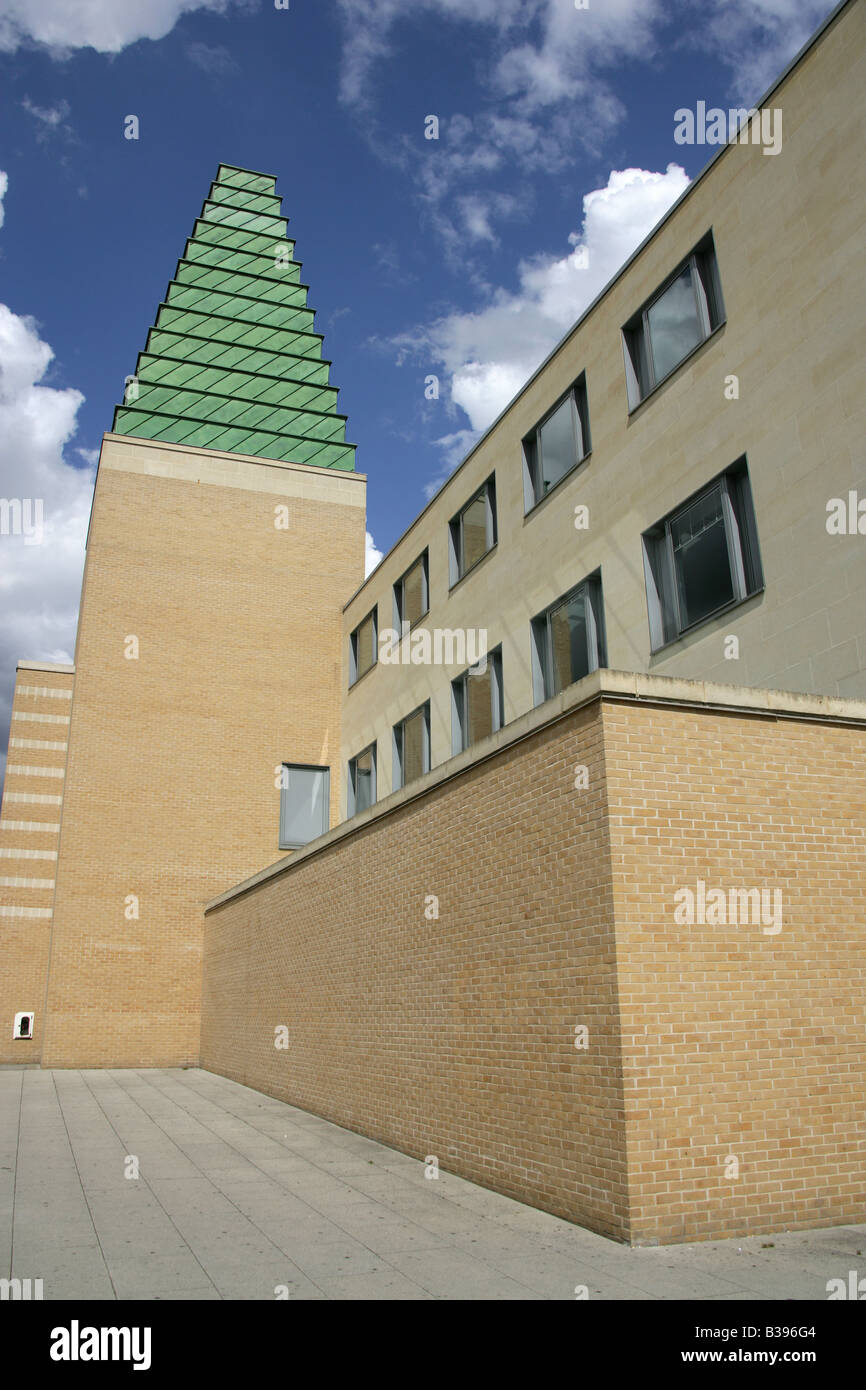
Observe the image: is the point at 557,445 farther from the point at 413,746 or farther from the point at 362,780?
the point at 362,780

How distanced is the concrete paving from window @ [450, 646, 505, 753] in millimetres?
7209

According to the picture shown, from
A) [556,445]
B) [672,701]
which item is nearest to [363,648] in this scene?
[556,445]

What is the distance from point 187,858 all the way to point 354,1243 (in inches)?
654

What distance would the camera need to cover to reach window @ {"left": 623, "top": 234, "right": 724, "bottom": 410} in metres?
11.9

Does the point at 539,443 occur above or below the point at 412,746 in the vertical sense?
above

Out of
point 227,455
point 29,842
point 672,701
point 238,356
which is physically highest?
point 238,356

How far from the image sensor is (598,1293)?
A: 5559mm

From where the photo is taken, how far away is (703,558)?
1162 cm

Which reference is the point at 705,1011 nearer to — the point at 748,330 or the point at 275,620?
the point at 748,330

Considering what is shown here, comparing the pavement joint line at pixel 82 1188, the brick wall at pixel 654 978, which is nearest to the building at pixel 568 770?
the brick wall at pixel 654 978

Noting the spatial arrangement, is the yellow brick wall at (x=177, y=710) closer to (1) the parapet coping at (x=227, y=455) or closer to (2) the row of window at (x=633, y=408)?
(1) the parapet coping at (x=227, y=455)

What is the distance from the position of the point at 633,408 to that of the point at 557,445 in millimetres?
2215
